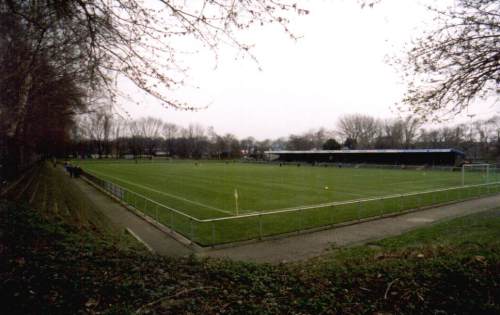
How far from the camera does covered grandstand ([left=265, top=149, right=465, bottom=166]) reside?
56256 mm

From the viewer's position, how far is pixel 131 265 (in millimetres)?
4457

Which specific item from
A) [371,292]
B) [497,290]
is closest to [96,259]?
[371,292]

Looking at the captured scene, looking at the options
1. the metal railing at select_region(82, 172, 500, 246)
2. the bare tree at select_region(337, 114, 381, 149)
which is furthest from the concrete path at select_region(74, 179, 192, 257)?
the bare tree at select_region(337, 114, 381, 149)

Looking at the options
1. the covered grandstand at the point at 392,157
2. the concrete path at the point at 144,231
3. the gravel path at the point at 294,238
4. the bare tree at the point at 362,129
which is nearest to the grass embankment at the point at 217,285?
the gravel path at the point at 294,238

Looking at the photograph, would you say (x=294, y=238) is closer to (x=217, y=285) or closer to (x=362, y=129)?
(x=217, y=285)

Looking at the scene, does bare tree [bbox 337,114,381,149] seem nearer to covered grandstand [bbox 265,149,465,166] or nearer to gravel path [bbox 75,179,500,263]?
covered grandstand [bbox 265,149,465,166]

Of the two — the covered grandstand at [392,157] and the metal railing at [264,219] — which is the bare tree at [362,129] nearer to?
the covered grandstand at [392,157]

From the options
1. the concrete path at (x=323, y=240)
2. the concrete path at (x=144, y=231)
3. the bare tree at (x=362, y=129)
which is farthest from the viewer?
the bare tree at (x=362, y=129)

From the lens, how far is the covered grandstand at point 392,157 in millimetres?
56256

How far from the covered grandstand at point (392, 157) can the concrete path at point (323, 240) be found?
47942 millimetres

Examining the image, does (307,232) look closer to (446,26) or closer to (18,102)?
(446,26)

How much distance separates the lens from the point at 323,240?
11.6 metres

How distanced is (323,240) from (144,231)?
26.9ft

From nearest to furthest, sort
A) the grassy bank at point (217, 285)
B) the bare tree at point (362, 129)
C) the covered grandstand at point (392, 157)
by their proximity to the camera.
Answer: the grassy bank at point (217, 285) → the covered grandstand at point (392, 157) → the bare tree at point (362, 129)
